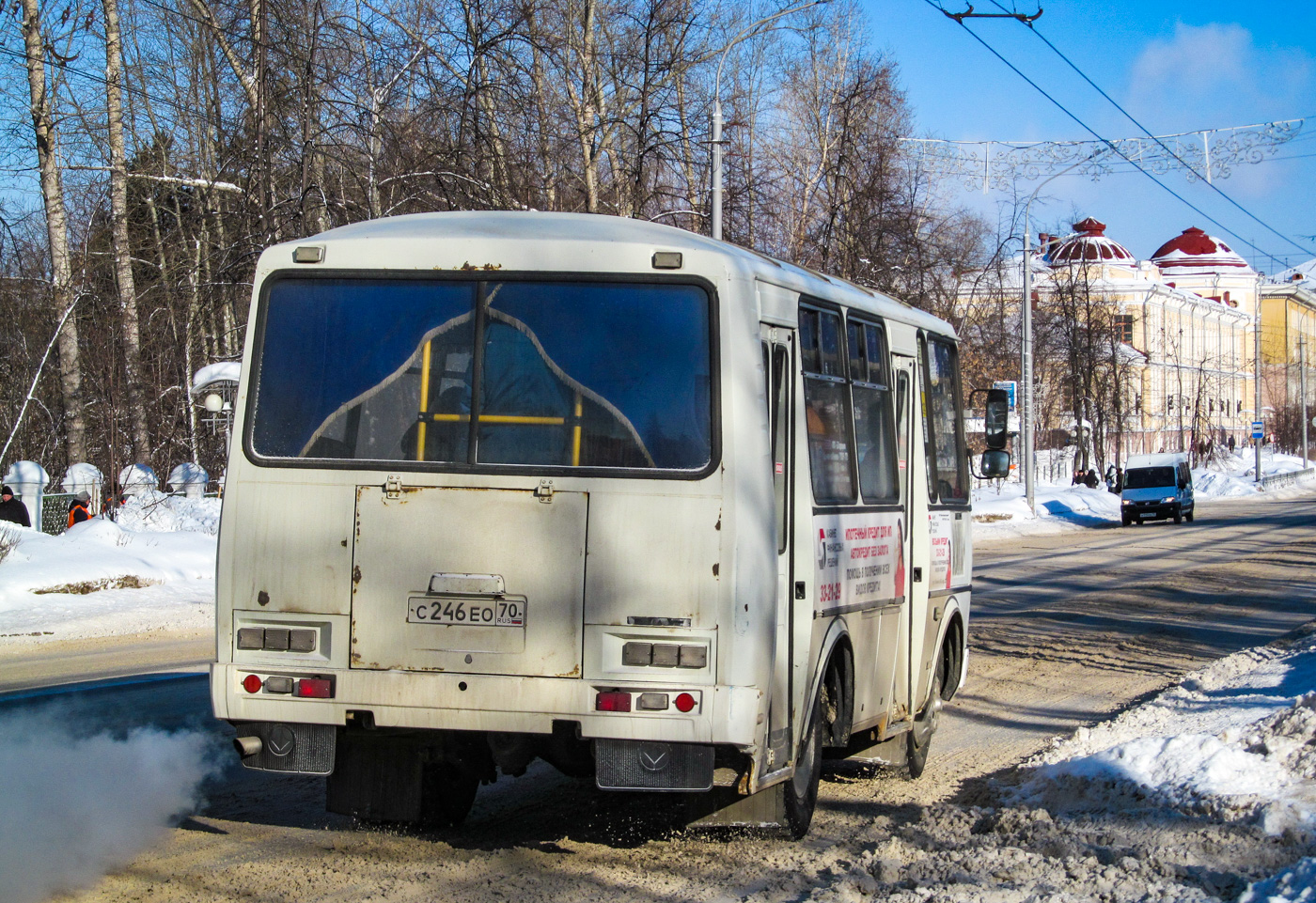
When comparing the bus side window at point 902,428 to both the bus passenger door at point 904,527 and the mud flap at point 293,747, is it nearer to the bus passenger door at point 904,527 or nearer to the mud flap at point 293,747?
the bus passenger door at point 904,527

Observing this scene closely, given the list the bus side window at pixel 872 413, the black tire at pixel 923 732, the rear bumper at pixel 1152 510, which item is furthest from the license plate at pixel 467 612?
the rear bumper at pixel 1152 510

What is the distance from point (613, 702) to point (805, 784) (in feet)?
4.66

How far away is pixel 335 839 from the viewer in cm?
625

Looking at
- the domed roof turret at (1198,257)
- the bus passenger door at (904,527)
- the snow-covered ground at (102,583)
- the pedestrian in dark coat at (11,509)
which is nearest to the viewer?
the bus passenger door at (904,527)

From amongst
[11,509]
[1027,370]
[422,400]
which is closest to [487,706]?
[422,400]

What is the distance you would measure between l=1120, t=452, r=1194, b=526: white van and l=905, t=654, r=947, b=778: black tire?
3573 cm

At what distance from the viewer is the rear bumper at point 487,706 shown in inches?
209

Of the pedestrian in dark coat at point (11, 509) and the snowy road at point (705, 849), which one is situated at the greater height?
the pedestrian in dark coat at point (11, 509)

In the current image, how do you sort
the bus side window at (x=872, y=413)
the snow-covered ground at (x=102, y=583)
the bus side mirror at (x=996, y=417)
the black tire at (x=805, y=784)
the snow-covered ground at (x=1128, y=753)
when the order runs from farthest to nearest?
the snow-covered ground at (x=102, y=583), the bus side mirror at (x=996, y=417), the bus side window at (x=872, y=413), the black tire at (x=805, y=784), the snow-covered ground at (x=1128, y=753)

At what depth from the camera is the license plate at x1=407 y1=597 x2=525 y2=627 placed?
543 cm

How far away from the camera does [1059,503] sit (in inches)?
1815

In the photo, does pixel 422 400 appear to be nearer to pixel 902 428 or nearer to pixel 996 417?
pixel 902 428

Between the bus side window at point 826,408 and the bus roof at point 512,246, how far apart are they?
1.48 ft

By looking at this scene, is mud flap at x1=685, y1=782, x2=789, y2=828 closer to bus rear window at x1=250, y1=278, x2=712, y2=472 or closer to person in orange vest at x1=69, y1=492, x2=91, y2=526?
bus rear window at x1=250, y1=278, x2=712, y2=472
